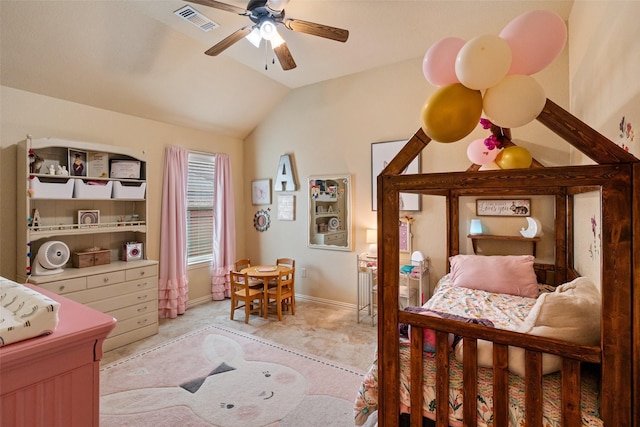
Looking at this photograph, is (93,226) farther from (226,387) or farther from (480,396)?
(480,396)

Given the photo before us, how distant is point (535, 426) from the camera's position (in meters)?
1.15

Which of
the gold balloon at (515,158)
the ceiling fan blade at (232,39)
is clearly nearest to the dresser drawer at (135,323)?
the ceiling fan blade at (232,39)

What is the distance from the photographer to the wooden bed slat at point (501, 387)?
3.96 feet

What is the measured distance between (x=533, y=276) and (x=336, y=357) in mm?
1873

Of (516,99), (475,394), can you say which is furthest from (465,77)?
(475,394)

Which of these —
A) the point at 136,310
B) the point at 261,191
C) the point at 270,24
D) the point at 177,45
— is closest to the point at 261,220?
the point at 261,191

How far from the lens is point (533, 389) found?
45.6 inches

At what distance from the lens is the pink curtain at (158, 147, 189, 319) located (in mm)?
3757

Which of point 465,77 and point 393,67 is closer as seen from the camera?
point 465,77

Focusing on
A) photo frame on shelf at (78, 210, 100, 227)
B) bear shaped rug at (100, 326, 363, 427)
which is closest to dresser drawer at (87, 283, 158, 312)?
bear shaped rug at (100, 326, 363, 427)

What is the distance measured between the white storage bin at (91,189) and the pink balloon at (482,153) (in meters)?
3.56

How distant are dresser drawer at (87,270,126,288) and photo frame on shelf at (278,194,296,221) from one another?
2.18 m

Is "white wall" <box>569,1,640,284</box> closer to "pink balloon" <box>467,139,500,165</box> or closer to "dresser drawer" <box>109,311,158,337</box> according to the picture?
"pink balloon" <box>467,139,500,165</box>

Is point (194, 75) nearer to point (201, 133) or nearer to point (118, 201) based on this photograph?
point (201, 133)
